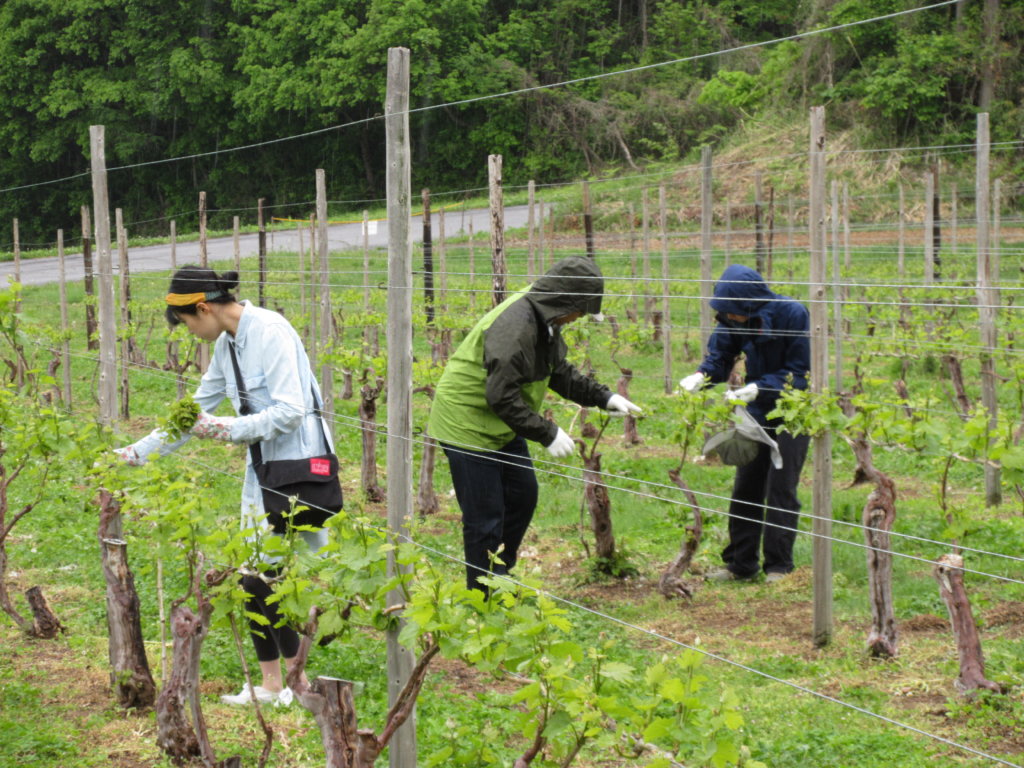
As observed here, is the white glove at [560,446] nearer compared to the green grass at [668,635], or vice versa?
the green grass at [668,635]

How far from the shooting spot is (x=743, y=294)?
607cm

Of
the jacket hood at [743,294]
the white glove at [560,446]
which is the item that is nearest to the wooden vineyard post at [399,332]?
the white glove at [560,446]

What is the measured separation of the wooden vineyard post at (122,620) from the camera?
4.46 metres

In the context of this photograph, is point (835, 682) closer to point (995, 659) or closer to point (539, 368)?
point (995, 659)

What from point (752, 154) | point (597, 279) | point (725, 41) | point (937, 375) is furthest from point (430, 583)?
point (725, 41)

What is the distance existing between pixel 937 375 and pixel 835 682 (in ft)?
31.5

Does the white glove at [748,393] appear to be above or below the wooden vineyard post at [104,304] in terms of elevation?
below

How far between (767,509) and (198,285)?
132 inches

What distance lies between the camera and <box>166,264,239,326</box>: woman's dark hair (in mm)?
4242

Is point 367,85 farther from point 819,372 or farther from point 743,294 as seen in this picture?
point 819,372

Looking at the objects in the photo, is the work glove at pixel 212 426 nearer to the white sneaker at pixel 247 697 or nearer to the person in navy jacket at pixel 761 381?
the white sneaker at pixel 247 697

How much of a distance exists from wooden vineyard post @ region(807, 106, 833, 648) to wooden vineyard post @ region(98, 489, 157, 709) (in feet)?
9.19

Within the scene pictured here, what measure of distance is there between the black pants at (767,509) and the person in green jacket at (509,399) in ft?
3.60

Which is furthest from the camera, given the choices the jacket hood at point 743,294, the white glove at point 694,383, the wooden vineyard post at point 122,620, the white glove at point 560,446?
the jacket hood at point 743,294
